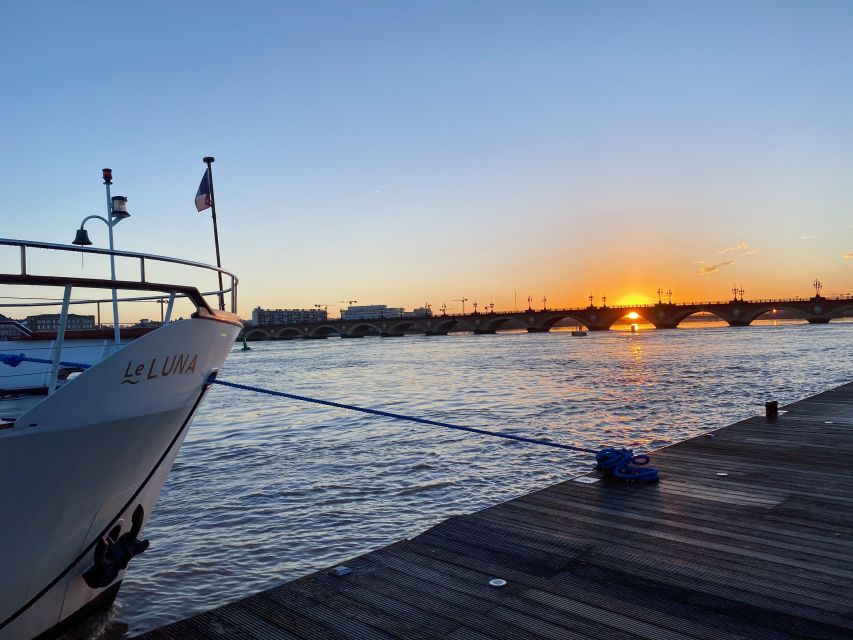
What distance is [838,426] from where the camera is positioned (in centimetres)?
1209

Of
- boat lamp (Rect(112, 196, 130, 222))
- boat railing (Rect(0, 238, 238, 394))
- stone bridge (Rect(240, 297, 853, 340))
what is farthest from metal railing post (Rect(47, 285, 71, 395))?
stone bridge (Rect(240, 297, 853, 340))

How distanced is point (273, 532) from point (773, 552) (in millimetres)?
7335

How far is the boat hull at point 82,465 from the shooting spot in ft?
13.1

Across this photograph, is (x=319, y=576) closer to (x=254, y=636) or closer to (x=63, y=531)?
(x=254, y=636)

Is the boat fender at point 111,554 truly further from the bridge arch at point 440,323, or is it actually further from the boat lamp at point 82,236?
the bridge arch at point 440,323

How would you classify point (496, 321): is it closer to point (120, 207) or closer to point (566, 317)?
point (566, 317)

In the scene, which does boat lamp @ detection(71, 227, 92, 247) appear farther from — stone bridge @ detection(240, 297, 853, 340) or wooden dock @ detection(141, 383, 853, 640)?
stone bridge @ detection(240, 297, 853, 340)

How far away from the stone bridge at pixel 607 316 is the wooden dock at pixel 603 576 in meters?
134

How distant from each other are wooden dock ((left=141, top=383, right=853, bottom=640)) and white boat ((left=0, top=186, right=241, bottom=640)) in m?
0.97

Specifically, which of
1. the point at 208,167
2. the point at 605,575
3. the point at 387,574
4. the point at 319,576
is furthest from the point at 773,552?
the point at 208,167

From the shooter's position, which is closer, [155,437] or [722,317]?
[155,437]

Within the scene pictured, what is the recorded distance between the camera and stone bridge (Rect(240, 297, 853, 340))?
125562 mm

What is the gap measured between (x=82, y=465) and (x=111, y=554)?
3.78ft

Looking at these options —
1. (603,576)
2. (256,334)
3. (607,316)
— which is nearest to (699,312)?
(607,316)
